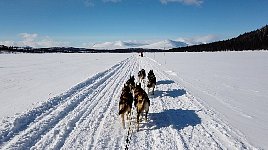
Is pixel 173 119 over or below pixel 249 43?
below

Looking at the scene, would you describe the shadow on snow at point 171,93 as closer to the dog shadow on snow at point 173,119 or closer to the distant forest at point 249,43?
the dog shadow on snow at point 173,119

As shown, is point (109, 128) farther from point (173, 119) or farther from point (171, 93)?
point (171, 93)

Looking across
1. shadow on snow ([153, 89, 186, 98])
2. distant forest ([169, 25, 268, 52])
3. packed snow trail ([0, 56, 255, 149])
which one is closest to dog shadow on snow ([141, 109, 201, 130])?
packed snow trail ([0, 56, 255, 149])

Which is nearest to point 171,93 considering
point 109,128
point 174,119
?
point 174,119

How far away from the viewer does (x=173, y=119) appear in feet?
27.5

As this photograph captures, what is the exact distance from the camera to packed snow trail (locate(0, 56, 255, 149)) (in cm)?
625

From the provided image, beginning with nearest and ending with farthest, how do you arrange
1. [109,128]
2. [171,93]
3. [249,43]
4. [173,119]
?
[109,128]
[173,119]
[171,93]
[249,43]

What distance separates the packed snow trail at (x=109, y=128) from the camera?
6.25 metres

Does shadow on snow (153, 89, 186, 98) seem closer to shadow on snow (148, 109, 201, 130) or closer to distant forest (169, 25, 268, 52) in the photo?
shadow on snow (148, 109, 201, 130)

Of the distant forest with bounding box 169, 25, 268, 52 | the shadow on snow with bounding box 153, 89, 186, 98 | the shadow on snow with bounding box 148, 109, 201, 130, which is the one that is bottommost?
the shadow on snow with bounding box 148, 109, 201, 130

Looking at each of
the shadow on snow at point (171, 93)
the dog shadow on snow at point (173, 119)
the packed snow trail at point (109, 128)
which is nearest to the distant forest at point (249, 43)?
the shadow on snow at point (171, 93)

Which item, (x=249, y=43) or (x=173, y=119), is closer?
(x=173, y=119)

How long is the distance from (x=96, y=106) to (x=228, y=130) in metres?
4.36

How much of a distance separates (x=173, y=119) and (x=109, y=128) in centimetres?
199
